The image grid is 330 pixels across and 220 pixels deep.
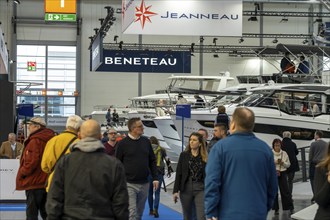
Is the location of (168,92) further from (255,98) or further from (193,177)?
(193,177)

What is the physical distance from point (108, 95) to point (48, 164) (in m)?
36.1

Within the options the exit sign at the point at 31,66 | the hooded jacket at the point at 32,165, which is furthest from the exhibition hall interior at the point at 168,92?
the exit sign at the point at 31,66

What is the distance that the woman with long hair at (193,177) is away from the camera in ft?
25.8

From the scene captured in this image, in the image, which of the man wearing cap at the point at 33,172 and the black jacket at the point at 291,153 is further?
the black jacket at the point at 291,153

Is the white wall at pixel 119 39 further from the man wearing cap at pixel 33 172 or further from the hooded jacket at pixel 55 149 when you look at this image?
the hooded jacket at pixel 55 149

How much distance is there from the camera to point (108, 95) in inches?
1689

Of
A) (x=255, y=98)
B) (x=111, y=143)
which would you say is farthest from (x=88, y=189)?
(x=255, y=98)

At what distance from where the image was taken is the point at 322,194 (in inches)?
196

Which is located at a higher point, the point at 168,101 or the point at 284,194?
the point at 168,101

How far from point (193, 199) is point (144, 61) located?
12470 millimetres

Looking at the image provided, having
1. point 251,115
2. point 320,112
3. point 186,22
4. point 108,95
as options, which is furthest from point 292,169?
point 108,95

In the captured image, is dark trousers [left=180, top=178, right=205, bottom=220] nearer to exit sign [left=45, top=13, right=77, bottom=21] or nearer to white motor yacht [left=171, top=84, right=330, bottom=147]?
white motor yacht [left=171, top=84, right=330, bottom=147]

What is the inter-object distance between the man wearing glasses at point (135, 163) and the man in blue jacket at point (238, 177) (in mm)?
3081

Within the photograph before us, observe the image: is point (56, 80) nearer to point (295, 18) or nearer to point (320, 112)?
point (295, 18)
